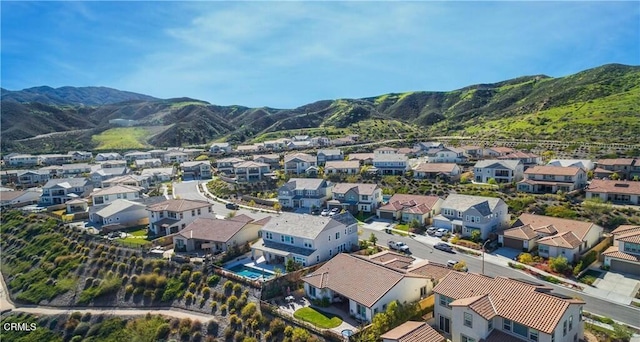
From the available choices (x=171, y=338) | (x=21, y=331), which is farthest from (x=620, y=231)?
(x=21, y=331)

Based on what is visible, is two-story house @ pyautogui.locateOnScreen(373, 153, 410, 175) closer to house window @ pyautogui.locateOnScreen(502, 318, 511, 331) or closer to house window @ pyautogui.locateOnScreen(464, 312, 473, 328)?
house window @ pyautogui.locateOnScreen(464, 312, 473, 328)

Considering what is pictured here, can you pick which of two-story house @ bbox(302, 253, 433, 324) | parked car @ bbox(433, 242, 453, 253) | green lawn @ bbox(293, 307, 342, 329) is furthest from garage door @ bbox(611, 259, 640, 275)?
green lawn @ bbox(293, 307, 342, 329)

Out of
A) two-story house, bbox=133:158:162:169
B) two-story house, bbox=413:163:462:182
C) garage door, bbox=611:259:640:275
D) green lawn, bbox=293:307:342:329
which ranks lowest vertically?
green lawn, bbox=293:307:342:329

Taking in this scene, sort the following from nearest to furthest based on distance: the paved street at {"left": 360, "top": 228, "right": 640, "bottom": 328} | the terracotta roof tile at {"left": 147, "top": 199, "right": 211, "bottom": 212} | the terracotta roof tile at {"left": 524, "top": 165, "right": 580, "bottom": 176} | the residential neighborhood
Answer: the residential neighborhood < the paved street at {"left": 360, "top": 228, "right": 640, "bottom": 328} < the terracotta roof tile at {"left": 147, "top": 199, "right": 211, "bottom": 212} < the terracotta roof tile at {"left": 524, "top": 165, "right": 580, "bottom": 176}

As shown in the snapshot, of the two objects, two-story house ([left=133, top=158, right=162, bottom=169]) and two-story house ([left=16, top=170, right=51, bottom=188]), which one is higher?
two-story house ([left=133, top=158, right=162, bottom=169])

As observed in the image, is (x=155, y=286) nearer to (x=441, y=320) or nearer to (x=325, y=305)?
(x=325, y=305)

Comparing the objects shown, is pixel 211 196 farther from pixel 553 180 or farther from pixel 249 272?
pixel 553 180

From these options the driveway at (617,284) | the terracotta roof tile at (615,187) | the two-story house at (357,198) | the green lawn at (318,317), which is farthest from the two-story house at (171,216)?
the terracotta roof tile at (615,187)

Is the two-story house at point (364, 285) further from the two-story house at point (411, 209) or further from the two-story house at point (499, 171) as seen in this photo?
the two-story house at point (499, 171)
